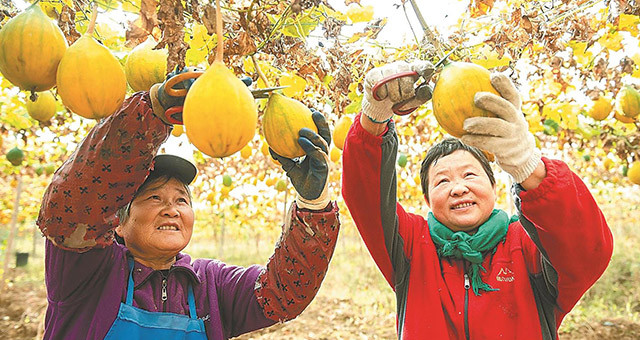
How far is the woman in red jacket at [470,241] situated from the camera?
1.44 m

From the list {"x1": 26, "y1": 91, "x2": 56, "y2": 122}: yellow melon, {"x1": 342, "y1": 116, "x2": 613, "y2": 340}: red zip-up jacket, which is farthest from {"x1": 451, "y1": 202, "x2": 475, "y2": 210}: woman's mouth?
{"x1": 26, "y1": 91, "x2": 56, "y2": 122}: yellow melon

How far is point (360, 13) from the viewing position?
7.07 feet

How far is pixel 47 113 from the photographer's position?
224 centimetres

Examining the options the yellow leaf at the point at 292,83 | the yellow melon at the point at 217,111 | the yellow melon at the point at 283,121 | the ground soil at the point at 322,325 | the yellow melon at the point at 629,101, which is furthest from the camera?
the ground soil at the point at 322,325

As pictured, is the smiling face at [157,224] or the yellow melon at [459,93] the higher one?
the yellow melon at [459,93]

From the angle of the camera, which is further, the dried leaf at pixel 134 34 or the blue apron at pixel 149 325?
the blue apron at pixel 149 325

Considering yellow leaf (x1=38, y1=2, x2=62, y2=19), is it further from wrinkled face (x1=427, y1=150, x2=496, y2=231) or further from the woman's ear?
wrinkled face (x1=427, y1=150, x2=496, y2=231)

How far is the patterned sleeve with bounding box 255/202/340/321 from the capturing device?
1620mm

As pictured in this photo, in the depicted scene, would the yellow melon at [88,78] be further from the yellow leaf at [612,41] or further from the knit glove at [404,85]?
the yellow leaf at [612,41]

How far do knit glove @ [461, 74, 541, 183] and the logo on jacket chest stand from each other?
0.63 metres

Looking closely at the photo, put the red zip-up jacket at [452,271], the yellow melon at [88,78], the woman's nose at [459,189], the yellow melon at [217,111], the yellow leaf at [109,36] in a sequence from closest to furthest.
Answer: the yellow melon at [217,111] → the yellow melon at [88,78] → the red zip-up jacket at [452,271] → the woman's nose at [459,189] → the yellow leaf at [109,36]

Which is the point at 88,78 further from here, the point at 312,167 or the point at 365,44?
the point at 365,44

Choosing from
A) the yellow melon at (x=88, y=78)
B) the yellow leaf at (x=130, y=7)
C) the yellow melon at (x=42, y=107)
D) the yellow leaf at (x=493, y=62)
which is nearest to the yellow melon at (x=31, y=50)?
the yellow melon at (x=88, y=78)

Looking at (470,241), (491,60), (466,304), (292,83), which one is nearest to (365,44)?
(292,83)
